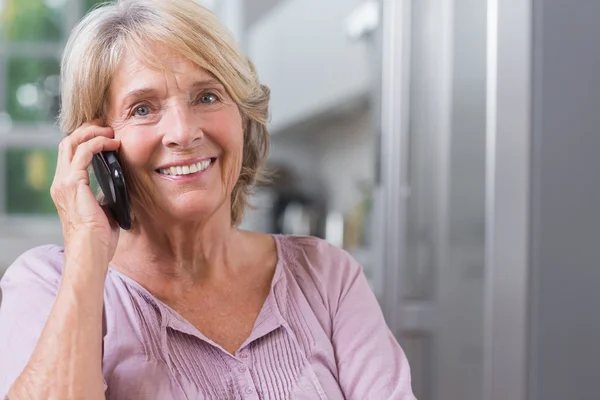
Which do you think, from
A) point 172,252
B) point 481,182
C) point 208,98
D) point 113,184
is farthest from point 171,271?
point 481,182

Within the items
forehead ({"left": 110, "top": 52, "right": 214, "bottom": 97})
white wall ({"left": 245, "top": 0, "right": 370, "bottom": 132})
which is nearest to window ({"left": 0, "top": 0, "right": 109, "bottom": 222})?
white wall ({"left": 245, "top": 0, "right": 370, "bottom": 132})

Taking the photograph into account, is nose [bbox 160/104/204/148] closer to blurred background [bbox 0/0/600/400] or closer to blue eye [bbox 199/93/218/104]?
blue eye [bbox 199/93/218/104]

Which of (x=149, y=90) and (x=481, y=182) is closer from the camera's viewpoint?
(x=149, y=90)

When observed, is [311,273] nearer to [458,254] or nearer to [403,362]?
[403,362]

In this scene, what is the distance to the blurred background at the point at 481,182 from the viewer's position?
4.14 ft

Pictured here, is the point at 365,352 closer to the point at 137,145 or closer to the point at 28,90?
the point at 137,145

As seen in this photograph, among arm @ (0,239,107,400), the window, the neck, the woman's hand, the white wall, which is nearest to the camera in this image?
arm @ (0,239,107,400)

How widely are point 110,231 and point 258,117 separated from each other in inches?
12.5

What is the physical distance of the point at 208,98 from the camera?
1137 mm

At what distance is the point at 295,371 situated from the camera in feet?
3.65

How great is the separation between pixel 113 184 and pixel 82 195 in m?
0.05

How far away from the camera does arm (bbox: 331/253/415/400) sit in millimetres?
1118

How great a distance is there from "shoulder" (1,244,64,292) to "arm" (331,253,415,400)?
0.42 m

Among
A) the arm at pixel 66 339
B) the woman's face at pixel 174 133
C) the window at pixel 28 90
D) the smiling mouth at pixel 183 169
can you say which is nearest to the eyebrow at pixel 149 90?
the woman's face at pixel 174 133
